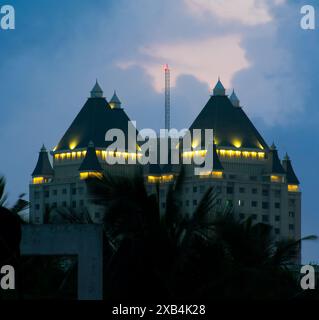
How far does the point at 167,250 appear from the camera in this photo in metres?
26.2

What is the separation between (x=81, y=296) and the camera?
25188 millimetres

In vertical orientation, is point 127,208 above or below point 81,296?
above

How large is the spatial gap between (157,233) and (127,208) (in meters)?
0.73

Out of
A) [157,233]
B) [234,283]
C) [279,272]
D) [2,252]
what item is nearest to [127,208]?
[157,233]

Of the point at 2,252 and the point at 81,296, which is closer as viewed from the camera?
the point at 2,252

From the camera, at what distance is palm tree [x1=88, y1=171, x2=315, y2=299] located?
84.6ft

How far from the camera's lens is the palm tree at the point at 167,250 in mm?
25797

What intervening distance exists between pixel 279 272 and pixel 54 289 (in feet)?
16.2

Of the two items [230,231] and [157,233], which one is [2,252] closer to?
[157,233]
